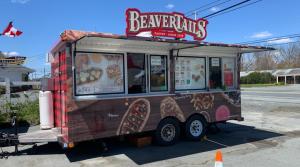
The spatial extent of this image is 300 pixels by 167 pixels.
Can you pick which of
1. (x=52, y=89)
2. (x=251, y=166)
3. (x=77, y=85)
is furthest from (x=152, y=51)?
(x=251, y=166)

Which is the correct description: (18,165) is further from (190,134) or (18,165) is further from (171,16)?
(171,16)

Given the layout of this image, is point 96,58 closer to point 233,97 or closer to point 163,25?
point 163,25

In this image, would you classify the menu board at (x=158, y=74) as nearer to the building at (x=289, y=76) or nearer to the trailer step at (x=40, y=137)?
the trailer step at (x=40, y=137)

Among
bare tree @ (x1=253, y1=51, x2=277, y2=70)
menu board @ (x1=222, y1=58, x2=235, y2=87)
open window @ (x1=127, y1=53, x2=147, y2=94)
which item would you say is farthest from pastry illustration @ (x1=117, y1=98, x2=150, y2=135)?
bare tree @ (x1=253, y1=51, x2=277, y2=70)

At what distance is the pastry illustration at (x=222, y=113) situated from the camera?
9648 mm

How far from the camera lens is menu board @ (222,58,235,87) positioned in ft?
33.0

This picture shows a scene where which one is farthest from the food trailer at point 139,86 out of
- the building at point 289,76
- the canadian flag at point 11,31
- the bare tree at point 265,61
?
the bare tree at point 265,61

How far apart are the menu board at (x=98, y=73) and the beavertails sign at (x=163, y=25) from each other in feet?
2.77

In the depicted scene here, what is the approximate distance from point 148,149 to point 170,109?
121 centimetres

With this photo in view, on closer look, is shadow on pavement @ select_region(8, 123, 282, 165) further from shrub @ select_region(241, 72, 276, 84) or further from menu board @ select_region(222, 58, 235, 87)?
shrub @ select_region(241, 72, 276, 84)

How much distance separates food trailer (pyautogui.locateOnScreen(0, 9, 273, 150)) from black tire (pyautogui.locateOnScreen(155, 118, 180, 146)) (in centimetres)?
3

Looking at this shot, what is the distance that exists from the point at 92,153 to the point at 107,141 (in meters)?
1.30

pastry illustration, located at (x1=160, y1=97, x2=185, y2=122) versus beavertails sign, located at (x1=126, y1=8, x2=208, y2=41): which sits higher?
beavertails sign, located at (x1=126, y1=8, x2=208, y2=41)

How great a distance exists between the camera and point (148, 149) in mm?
8242
